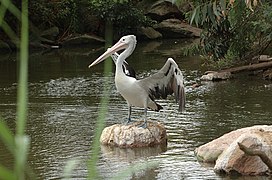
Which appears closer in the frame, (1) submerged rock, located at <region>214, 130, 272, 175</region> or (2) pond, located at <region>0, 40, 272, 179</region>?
(1) submerged rock, located at <region>214, 130, 272, 175</region>

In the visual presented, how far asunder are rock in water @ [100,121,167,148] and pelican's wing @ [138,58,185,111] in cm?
37

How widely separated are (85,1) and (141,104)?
20.0 meters

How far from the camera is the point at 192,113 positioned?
9820mm

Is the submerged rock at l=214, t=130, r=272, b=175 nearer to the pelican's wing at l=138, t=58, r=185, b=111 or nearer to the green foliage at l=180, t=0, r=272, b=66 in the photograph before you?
the pelican's wing at l=138, t=58, r=185, b=111

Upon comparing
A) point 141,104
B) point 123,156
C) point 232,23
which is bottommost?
point 123,156

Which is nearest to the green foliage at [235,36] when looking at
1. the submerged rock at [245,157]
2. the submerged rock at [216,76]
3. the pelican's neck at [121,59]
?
the submerged rock at [216,76]

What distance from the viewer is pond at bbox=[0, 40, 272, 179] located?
6764 mm

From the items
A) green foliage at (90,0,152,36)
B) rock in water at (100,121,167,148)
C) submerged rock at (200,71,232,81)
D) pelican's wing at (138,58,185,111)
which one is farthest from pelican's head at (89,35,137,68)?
green foliage at (90,0,152,36)

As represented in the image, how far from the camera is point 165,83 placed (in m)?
7.72

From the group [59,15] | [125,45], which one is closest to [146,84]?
[125,45]

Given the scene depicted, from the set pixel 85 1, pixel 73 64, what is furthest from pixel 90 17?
pixel 73 64

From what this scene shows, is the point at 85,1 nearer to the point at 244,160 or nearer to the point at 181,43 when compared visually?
the point at 181,43

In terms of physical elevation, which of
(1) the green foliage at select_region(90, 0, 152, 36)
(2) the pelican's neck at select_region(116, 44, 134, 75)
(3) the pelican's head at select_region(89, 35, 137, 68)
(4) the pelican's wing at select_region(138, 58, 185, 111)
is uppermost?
(1) the green foliage at select_region(90, 0, 152, 36)

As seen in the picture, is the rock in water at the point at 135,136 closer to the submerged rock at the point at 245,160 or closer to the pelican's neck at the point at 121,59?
the pelican's neck at the point at 121,59
